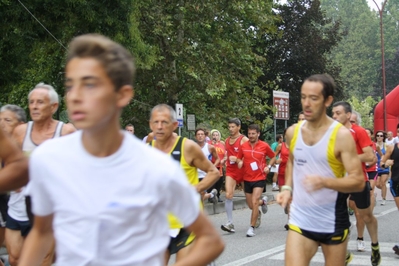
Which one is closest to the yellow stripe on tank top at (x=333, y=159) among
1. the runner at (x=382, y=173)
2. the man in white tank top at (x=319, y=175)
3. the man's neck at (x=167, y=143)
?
the man in white tank top at (x=319, y=175)

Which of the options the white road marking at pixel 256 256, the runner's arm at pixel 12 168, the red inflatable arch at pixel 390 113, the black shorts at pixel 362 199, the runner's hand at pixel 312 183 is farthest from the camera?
the red inflatable arch at pixel 390 113

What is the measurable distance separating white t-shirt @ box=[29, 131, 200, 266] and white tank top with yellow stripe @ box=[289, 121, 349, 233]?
3.05 m

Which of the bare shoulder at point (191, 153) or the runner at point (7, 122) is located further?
the runner at point (7, 122)

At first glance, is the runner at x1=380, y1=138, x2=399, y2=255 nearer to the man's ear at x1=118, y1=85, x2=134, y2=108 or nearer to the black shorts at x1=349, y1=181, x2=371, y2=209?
the black shorts at x1=349, y1=181, x2=371, y2=209

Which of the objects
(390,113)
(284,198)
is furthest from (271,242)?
(390,113)

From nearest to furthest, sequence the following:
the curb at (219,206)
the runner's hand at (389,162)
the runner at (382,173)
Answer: the runner's hand at (389,162) → the curb at (219,206) → the runner at (382,173)

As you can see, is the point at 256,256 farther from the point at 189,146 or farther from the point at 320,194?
the point at 320,194

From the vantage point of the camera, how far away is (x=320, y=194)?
5566 millimetres

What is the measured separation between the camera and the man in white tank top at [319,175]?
213 inches

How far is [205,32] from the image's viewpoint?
26.0 m

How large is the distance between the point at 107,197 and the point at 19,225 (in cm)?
439

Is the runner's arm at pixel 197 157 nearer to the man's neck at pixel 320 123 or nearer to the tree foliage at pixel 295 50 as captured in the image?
the man's neck at pixel 320 123

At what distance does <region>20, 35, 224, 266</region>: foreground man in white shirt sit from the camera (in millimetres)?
2438

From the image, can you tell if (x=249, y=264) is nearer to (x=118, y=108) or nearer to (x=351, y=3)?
(x=118, y=108)
